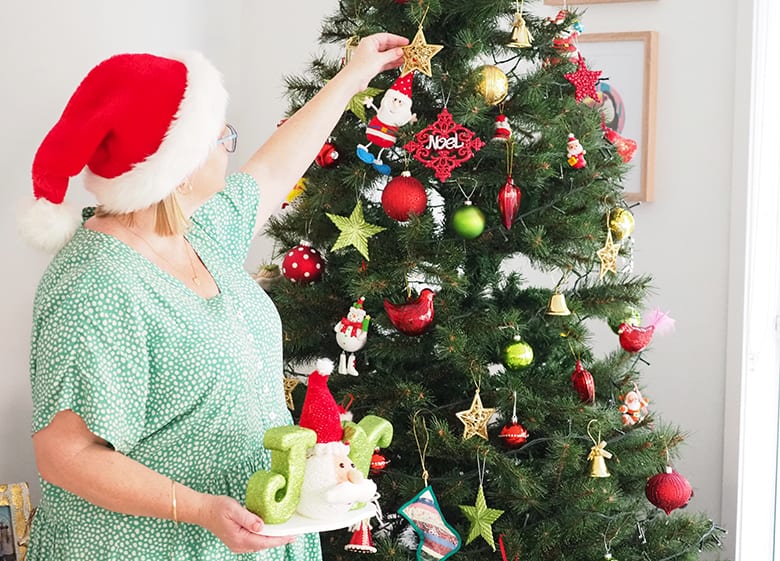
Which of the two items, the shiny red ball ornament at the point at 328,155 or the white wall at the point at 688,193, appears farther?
the white wall at the point at 688,193

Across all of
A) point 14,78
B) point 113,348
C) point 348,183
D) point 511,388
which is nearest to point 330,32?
point 348,183

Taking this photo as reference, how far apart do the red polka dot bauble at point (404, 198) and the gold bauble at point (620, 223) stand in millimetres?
413

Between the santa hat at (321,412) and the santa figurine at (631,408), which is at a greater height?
the santa hat at (321,412)

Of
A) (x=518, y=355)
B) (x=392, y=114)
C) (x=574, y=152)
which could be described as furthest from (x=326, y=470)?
(x=574, y=152)

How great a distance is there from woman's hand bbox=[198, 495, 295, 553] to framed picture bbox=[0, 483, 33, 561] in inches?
38.3

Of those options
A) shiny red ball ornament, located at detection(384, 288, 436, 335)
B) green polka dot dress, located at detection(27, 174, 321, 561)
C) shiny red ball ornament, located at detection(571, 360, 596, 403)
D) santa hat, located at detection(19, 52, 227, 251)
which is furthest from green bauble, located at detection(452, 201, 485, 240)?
santa hat, located at detection(19, 52, 227, 251)

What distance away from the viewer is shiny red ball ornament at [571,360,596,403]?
5.99 feet

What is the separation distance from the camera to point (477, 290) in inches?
74.7

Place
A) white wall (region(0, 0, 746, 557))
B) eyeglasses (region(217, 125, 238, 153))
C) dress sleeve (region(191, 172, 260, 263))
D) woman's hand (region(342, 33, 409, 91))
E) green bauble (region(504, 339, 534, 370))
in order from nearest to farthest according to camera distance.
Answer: eyeglasses (region(217, 125, 238, 153)) → dress sleeve (region(191, 172, 260, 263)) → woman's hand (region(342, 33, 409, 91)) → green bauble (region(504, 339, 534, 370)) → white wall (region(0, 0, 746, 557))

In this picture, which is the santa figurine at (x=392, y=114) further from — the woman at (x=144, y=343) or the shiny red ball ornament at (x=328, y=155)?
the woman at (x=144, y=343)

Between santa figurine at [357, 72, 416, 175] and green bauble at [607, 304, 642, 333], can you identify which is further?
green bauble at [607, 304, 642, 333]

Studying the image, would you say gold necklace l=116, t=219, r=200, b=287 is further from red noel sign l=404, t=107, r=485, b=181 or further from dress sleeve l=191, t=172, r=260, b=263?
red noel sign l=404, t=107, r=485, b=181

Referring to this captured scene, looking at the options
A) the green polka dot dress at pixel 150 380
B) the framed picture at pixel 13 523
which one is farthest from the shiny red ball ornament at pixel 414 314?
the framed picture at pixel 13 523

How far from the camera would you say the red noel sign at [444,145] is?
5.65ft
